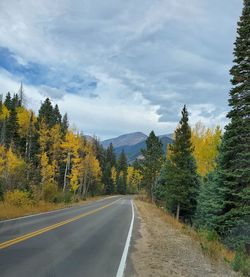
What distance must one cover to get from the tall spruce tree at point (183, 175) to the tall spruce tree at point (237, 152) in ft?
42.9

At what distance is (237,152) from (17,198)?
15599mm

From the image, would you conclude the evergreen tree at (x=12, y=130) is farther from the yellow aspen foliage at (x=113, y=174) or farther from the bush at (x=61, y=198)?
the yellow aspen foliage at (x=113, y=174)

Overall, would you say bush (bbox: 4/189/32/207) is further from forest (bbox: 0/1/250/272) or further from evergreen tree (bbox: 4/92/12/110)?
evergreen tree (bbox: 4/92/12/110)

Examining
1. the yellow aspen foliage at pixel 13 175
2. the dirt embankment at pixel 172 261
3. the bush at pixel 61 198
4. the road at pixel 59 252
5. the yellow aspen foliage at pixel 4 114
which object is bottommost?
the dirt embankment at pixel 172 261

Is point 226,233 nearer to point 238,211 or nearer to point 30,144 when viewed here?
point 238,211

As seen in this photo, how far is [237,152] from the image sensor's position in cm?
2223

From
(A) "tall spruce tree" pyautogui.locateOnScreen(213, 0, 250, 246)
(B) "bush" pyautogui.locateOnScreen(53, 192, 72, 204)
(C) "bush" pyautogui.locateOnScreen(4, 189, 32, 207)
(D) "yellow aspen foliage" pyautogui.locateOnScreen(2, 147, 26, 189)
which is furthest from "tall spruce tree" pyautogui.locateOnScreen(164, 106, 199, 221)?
(C) "bush" pyautogui.locateOnScreen(4, 189, 32, 207)

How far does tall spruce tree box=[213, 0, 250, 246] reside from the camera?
20906mm

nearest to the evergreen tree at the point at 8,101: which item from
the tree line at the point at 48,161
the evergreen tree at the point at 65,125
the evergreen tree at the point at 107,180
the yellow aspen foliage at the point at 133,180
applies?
the tree line at the point at 48,161

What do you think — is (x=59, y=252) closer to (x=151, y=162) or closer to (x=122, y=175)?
(x=151, y=162)

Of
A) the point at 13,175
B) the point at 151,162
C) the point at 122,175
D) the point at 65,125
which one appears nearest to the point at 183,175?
the point at 13,175

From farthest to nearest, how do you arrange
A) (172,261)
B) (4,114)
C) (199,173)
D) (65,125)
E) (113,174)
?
1. (113,174)
2. (65,125)
3. (4,114)
4. (199,173)
5. (172,261)

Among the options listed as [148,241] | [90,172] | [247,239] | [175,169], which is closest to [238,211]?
[247,239]

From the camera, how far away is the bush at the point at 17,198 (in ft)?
84.5
